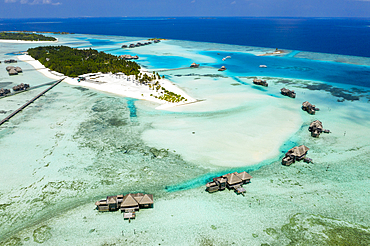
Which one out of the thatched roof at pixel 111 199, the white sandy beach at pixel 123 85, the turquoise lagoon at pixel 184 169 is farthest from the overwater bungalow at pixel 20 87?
the thatched roof at pixel 111 199

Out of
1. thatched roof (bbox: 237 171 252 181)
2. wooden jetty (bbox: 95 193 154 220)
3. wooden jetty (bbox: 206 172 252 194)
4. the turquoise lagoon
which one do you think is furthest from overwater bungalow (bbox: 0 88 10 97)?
thatched roof (bbox: 237 171 252 181)

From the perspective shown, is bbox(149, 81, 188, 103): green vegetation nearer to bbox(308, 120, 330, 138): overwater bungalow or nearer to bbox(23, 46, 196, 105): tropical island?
bbox(23, 46, 196, 105): tropical island

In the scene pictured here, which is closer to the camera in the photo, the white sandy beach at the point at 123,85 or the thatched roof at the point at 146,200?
the thatched roof at the point at 146,200

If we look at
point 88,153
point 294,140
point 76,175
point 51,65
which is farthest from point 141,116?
point 51,65

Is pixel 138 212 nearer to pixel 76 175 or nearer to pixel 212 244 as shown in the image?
pixel 212 244

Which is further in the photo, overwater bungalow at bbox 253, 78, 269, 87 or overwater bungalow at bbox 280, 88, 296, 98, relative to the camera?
overwater bungalow at bbox 253, 78, 269, 87

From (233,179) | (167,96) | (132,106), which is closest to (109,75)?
(132,106)

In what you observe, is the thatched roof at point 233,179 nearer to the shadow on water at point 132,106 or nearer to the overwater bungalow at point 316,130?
the overwater bungalow at point 316,130
